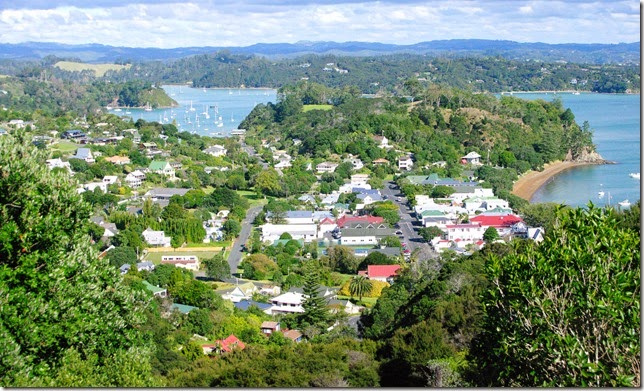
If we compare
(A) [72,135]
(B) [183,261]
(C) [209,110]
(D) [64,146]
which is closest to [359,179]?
(B) [183,261]

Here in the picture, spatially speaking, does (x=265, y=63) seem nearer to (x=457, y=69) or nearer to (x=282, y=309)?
(x=457, y=69)

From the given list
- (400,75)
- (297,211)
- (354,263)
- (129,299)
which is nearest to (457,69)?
(400,75)

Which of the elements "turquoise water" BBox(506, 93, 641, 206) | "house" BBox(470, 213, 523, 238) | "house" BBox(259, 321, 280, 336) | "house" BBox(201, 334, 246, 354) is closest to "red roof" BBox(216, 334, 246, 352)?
"house" BBox(201, 334, 246, 354)

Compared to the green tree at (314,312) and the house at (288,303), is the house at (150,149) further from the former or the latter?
the green tree at (314,312)

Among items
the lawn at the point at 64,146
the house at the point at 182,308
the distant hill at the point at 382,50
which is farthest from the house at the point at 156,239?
the distant hill at the point at 382,50

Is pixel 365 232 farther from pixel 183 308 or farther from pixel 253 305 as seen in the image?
pixel 183 308

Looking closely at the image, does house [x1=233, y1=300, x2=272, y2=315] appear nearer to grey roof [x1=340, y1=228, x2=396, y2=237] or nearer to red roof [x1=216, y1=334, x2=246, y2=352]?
red roof [x1=216, y1=334, x2=246, y2=352]
